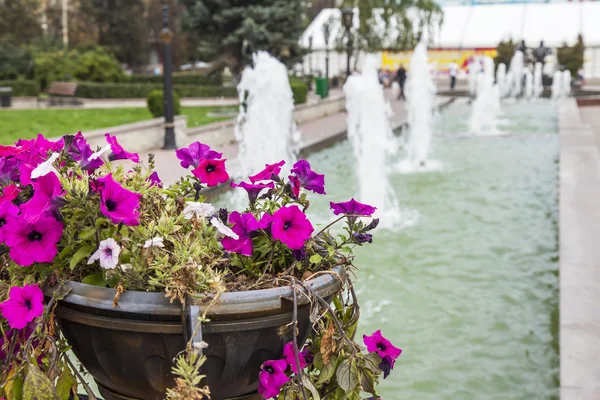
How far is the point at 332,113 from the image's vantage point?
22062 millimetres

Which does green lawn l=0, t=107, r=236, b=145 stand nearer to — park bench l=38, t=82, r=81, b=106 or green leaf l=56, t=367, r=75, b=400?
park bench l=38, t=82, r=81, b=106

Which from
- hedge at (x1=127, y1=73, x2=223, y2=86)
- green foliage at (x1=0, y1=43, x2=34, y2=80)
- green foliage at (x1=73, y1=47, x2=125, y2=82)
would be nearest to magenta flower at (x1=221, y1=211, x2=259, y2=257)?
hedge at (x1=127, y1=73, x2=223, y2=86)

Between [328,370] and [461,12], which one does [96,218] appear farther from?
[461,12]

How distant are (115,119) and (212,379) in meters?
17.6

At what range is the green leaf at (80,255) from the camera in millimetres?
1873

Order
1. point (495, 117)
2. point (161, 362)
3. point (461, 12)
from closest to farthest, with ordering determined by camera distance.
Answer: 1. point (161, 362)
2. point (495, 117)
3. point (461, 12)

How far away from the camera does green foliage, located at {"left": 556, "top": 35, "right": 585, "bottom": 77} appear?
38.0 m

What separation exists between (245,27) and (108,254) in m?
24.8

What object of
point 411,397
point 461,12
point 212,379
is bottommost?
point 411,397

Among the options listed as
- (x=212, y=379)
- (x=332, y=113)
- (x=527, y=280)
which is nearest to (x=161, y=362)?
(x=212, y=379)

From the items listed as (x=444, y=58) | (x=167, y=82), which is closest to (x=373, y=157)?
(x=167, y=82)

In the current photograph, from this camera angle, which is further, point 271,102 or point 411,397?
point 271,102

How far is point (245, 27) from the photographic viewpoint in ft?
84.8

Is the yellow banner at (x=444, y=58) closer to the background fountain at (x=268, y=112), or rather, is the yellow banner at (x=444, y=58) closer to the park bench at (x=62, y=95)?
the park bench at (x=62, y=95)
